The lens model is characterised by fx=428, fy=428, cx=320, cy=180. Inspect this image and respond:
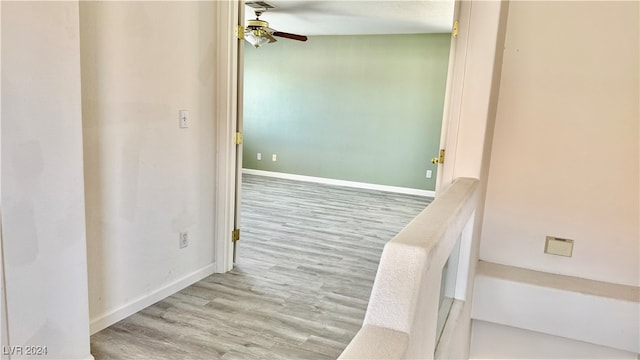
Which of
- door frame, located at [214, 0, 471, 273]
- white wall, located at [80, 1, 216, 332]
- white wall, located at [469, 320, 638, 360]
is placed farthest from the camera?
white wall, located at [469, 320, 638, 360]

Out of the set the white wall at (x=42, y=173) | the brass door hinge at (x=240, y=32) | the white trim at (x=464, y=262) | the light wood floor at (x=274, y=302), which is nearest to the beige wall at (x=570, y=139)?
the white trim at (x=464, y=262)

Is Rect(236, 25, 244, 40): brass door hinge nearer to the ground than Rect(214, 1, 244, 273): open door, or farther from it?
farther from it

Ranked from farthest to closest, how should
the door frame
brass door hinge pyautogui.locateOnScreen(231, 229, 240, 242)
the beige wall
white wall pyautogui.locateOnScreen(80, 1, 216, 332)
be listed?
brass door hinge pyautogui.locateOnScreen(231, 229, 240, 242) → the beige wall → the door frame → white wall pyautogui.locateOnScreen(80, 1, 216, 332)

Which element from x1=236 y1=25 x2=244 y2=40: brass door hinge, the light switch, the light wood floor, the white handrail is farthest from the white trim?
x1=236 y1=25 x2=244 y2=40: brass door hinge

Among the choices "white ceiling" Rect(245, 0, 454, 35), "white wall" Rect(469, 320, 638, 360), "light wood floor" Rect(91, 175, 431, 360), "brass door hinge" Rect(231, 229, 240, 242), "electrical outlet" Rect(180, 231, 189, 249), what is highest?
"white ceiling" Rect(245, 0, 454, 35)

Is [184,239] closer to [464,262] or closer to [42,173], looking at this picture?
[42,173]

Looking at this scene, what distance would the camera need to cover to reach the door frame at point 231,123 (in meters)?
2.36

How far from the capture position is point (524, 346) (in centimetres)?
289

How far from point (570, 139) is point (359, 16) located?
3.23 m

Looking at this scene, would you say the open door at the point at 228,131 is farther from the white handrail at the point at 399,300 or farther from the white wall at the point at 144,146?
the white handrail at the point at 399,300

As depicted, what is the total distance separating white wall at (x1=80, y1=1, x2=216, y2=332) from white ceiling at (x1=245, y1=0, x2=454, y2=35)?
7.57 feet

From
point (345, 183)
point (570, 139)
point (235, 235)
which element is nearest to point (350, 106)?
point (345, 183)

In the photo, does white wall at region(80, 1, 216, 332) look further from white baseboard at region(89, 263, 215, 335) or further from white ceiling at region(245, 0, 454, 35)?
white ceiling at region(245, 0, 454, 35)

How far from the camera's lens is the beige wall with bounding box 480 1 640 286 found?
255 cm
